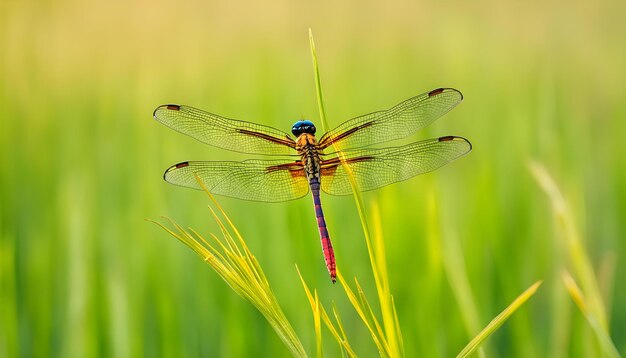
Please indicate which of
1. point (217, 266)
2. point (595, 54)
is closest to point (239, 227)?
point (217, 266)

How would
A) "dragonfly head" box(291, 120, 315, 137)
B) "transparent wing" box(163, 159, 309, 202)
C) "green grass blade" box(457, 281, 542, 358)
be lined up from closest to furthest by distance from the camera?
"green grass blade" box(457, 281, 542, 358) < "dragonfly head" box(291, 120, 315, 137) < "transparent wing" box(163, 159, 309, 202)

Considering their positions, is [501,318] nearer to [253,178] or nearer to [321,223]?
[321,223]

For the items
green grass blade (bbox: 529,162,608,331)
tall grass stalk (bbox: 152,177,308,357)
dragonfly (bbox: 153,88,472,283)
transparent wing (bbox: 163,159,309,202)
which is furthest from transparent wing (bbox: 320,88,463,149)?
tall grass stalk (bbox: 152,177,308,357)

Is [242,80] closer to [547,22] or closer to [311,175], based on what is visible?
[547,22]

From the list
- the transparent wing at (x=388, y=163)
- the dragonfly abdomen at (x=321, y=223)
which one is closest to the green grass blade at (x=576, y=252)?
the transparent wing at (x=388, y=163)

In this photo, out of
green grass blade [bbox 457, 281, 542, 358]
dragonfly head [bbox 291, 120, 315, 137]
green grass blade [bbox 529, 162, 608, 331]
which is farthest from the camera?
dragonfly head [bbox 291, 120, 315, 137]

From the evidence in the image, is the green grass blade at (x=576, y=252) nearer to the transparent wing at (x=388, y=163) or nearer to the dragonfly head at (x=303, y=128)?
the transparent wing at (x=388, y=163)

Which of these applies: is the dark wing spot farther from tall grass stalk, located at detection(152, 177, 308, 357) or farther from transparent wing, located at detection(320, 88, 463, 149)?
tall grass stalk, located at detection(152, 177, 308, 357)

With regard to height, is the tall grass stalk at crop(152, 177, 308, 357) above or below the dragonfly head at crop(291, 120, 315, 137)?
below
